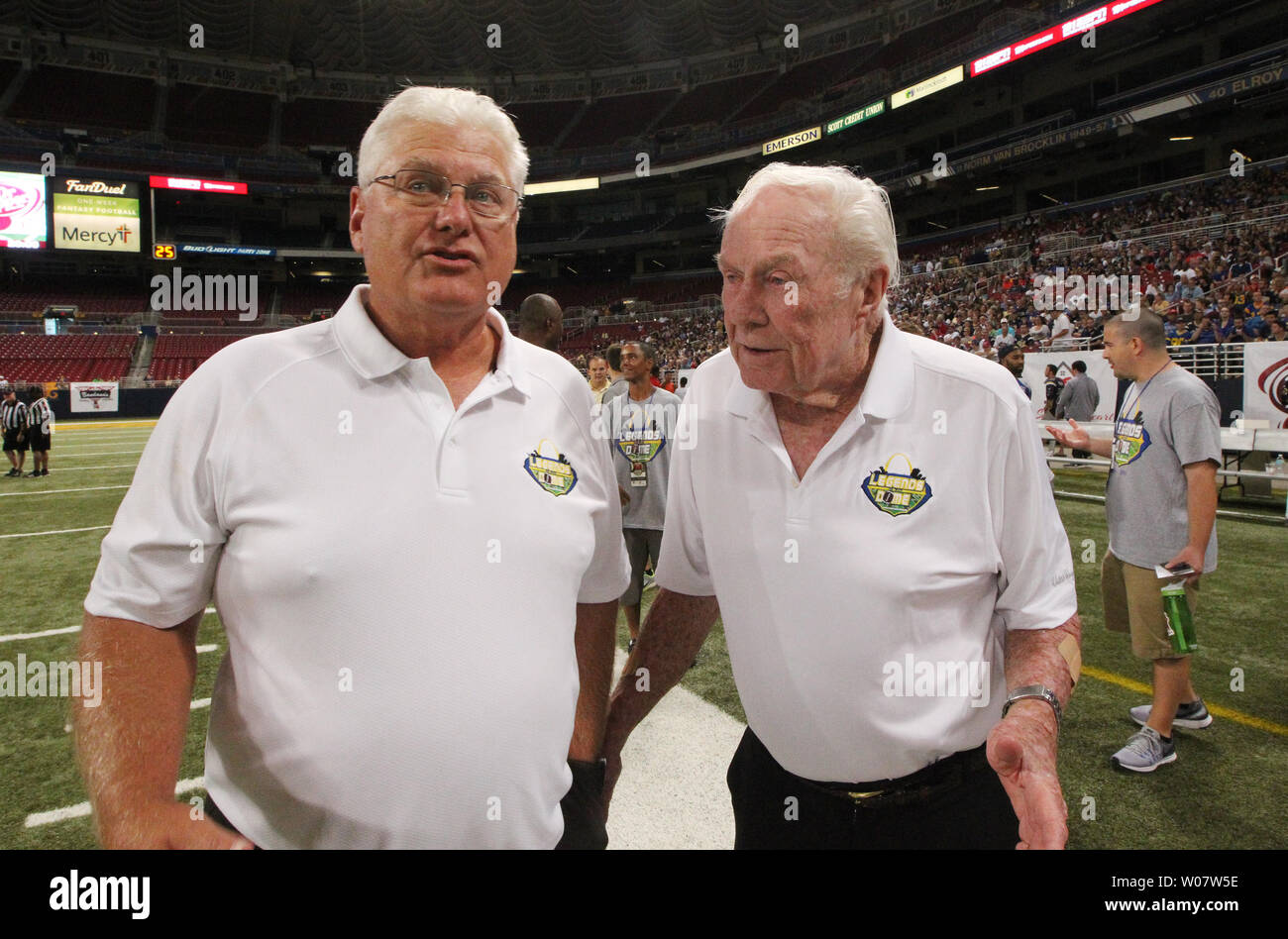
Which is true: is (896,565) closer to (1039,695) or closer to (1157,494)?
(1039,695)

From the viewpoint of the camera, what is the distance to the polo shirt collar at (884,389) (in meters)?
1.64

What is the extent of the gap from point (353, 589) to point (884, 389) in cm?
116

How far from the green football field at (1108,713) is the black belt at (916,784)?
1.93 metres

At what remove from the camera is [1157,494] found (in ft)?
12.7

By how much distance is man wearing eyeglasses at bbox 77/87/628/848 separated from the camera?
4.34ft

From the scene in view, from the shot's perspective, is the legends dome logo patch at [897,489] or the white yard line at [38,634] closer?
the legends dome logo patch at [897,489]

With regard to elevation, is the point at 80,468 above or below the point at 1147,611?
above

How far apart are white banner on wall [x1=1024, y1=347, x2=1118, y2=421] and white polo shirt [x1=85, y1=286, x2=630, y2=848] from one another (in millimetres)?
13594

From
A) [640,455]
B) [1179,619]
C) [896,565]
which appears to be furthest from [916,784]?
[640,455]

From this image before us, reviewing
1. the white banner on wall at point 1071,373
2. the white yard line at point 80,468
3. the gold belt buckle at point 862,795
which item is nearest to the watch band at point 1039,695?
the gold belt buckle at point 862,795

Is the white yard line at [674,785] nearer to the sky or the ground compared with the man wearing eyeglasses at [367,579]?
nearer to the ground

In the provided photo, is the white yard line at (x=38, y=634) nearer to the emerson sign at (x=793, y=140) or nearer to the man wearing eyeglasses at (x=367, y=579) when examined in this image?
the man wearing eyeglasses at (x=367, y=579)

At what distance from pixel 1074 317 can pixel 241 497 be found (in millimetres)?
21839

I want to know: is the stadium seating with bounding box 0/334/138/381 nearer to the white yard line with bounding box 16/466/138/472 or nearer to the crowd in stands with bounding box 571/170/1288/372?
the white yard line with bounding box 16/466/138/472
